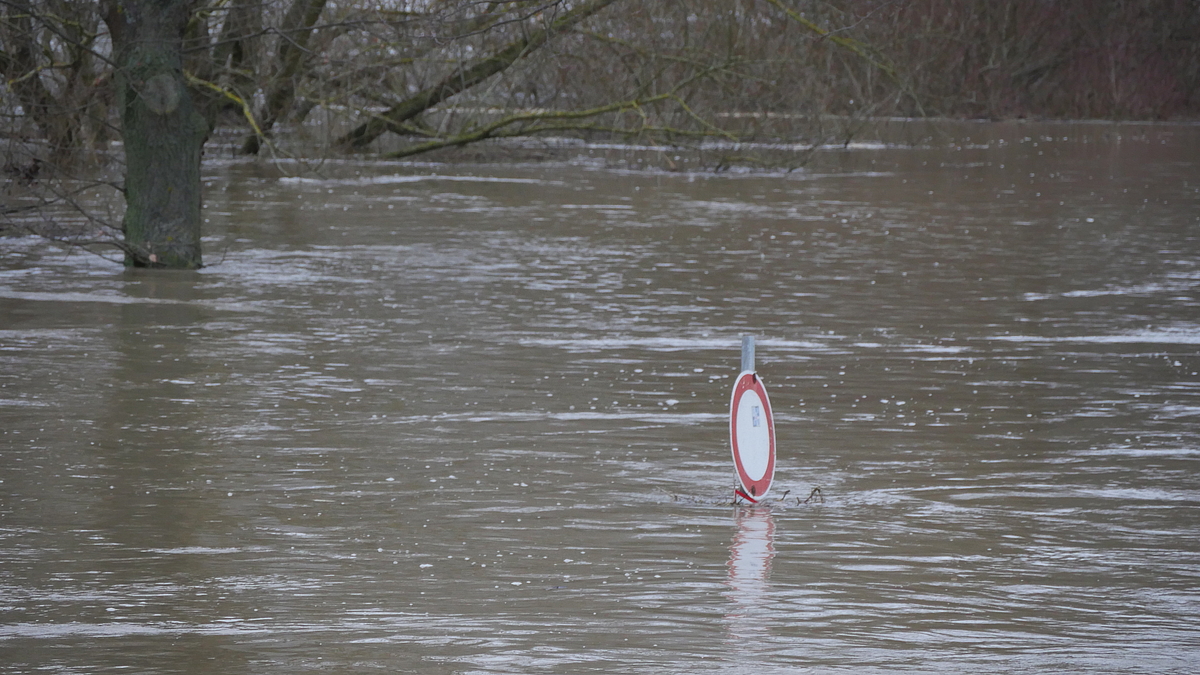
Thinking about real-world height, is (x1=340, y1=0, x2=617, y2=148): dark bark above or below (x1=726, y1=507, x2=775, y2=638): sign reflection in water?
above

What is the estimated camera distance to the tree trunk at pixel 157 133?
16.0 meters

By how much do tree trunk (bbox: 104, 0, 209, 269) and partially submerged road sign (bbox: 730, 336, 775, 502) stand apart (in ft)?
30.5

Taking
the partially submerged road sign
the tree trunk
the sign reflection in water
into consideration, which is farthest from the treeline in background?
the sign reflection in water

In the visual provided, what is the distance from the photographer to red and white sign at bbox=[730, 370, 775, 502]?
7.77 metres

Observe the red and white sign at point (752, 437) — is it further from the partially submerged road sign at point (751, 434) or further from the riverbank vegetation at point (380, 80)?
the riverbank vegetation at point (380, 80)

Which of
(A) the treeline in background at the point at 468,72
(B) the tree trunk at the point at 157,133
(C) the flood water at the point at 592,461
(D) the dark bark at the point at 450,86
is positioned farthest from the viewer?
(D) the dark bark at the point at 450,86

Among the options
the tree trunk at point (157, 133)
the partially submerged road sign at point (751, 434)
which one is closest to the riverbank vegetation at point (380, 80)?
the tree trunk at point (157, 133)

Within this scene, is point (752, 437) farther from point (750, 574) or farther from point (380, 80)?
point (380, 80)

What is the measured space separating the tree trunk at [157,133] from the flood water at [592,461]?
44 cm

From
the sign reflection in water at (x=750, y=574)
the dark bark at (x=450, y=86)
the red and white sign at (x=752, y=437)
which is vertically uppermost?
the dark bark at (x=450, y=86)

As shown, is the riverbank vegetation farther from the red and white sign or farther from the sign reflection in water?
the sign reflection in water

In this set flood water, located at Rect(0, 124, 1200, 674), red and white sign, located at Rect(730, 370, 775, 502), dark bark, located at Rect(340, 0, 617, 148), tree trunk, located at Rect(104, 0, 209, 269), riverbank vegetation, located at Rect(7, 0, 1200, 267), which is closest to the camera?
flood water, located at Rect(0, 124, 1200, 674)

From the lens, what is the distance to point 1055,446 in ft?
31.0

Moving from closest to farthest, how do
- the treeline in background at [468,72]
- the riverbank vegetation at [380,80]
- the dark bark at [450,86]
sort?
the riverbank vegetation at [380,80]
the treeline in background at [468,72]
the dark bark at [450,86]
